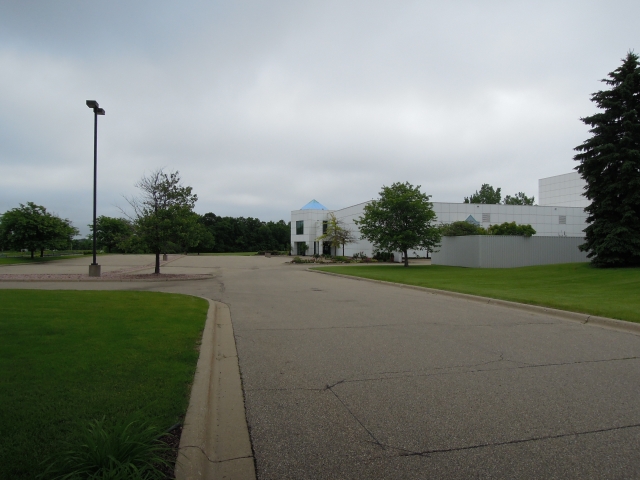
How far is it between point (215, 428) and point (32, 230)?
1798 inches

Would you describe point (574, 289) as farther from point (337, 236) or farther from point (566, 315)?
point (337, 236)

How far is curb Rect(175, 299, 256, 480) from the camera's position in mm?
3389

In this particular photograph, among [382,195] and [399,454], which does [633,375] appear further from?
[382,195]

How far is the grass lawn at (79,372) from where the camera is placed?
3668 millimetres

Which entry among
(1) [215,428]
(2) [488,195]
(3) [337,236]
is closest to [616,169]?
(1) [215,428]

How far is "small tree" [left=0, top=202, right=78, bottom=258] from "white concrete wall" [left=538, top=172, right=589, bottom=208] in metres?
69.9

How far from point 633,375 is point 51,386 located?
7088 mm

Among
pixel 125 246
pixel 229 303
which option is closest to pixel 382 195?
pixel 125 246

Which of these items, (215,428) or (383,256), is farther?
(383,256)

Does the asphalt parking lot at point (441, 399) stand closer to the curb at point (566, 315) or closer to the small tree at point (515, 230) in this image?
the curb at point (566, 315)

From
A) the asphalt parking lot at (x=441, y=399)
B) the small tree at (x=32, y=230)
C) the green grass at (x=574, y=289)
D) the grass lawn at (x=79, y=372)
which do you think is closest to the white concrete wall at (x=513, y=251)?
the green grass at (x=574, y=289)

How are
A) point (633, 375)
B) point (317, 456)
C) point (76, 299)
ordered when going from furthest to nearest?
point (76, 299) → point (633, 375) → point (317, 456)

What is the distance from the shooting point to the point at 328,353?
7.01 m

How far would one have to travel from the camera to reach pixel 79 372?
207 inches
